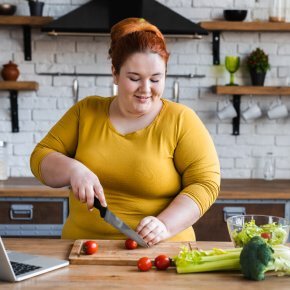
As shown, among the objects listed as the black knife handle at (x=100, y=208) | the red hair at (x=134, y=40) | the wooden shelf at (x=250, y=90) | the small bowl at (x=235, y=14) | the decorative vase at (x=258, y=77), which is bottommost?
the black knife handle at (x=100, y=208)

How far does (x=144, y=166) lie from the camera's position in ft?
7.39

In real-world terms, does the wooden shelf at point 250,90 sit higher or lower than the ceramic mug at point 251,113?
higher

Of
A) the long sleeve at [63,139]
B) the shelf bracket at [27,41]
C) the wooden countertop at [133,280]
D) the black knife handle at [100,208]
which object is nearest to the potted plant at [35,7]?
the shelf bracket at [27,41]

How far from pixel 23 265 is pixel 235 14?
8.59ft

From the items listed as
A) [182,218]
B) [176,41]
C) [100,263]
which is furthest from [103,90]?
[100,263]

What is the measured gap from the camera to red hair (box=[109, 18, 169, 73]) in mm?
2207

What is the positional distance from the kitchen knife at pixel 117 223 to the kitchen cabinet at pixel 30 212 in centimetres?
162

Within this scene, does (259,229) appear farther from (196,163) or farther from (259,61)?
(259,61)

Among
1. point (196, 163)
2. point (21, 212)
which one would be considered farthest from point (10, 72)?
point (196, 163)

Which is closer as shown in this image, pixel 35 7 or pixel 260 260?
pixel 260 260

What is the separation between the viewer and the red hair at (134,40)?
7.24ft

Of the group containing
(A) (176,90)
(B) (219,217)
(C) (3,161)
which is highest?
(A) (176,90)

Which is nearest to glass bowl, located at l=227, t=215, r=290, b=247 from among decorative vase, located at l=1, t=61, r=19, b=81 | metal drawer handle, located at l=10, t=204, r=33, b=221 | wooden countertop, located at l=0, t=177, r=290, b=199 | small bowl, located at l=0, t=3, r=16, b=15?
wooden countertop, located at l=0, t=177, r=290, b=199

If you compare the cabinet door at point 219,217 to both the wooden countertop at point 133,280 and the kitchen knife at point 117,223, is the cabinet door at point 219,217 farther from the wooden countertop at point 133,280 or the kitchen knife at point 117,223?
the wooden countertop at point 133,280
